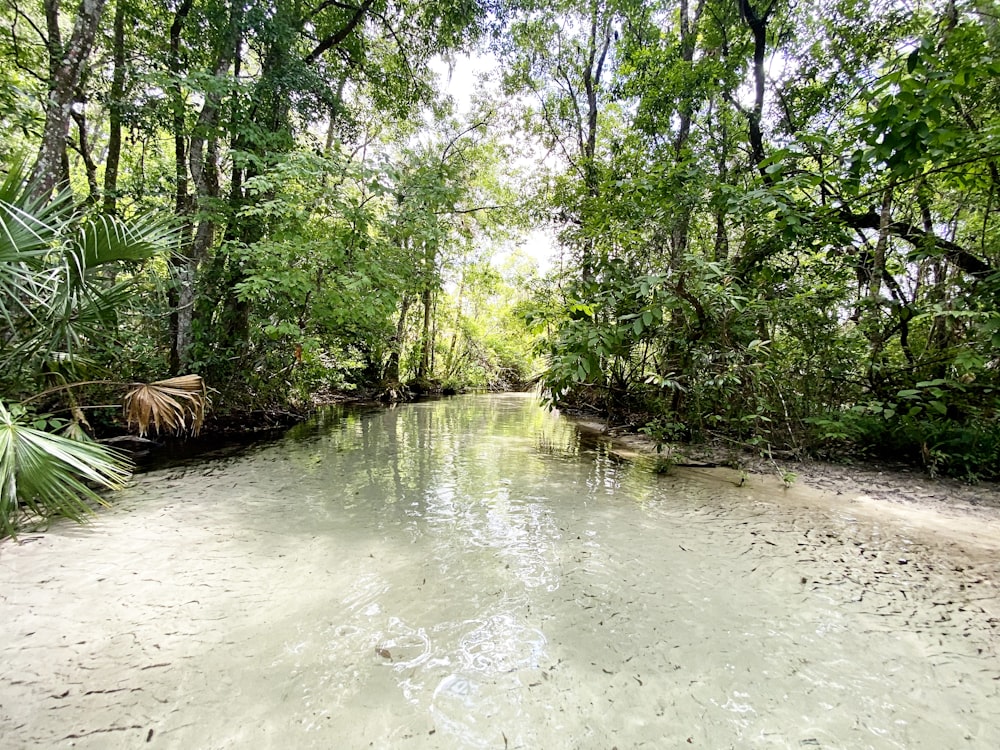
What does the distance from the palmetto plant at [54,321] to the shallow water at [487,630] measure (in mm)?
626

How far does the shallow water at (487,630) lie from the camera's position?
145 centimetres

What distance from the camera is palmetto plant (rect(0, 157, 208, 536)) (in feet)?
6.21

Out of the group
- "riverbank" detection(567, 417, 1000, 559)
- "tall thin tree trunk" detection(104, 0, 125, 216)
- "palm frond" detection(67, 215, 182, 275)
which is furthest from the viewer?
"tall thin tree trunk" detection(104, 0, 125, 216)

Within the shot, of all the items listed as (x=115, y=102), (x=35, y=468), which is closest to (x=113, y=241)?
(x=35, y=468)

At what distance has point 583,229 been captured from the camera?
673 centimetres

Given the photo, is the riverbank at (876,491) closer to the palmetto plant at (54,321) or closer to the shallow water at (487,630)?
the shallow water at (487,630)

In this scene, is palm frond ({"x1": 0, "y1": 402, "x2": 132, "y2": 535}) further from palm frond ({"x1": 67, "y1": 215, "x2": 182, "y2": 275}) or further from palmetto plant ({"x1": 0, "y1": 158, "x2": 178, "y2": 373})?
palm frond ({"x1": 67, "y1": 215, "x2": 182, "y2": 275})

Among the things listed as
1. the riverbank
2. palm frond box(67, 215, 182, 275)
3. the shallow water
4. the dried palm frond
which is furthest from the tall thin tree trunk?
the riverbank

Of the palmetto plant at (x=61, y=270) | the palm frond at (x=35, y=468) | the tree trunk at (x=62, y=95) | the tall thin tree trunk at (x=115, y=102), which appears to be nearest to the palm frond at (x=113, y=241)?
the palmetto plant at (x=61, y=270)

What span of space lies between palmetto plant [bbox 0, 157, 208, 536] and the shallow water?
2.05 ft

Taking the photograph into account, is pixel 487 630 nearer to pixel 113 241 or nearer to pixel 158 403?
pixel 158 403

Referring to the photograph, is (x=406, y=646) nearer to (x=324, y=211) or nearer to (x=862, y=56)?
(x=324, y=211)

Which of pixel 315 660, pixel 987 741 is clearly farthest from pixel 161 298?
pixel 987 741

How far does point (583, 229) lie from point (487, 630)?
6164mm
